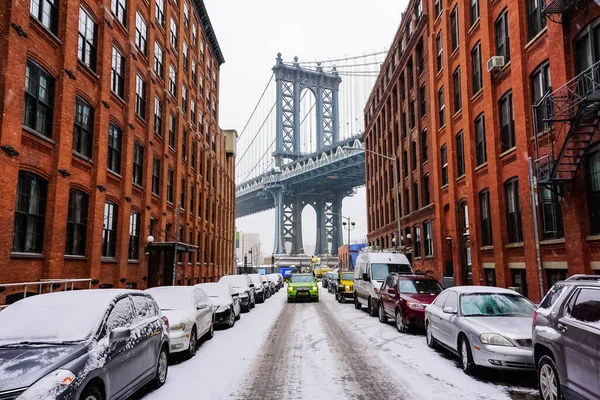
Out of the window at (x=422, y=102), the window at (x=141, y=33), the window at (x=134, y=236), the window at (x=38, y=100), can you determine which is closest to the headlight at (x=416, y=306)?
the window at (x=38, y=100)

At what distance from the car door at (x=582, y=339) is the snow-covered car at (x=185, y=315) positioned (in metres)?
7.00

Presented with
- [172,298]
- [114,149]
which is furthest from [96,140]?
[172,298]

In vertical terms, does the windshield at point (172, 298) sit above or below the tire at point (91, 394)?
above

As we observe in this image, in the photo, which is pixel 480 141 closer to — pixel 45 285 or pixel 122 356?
pixel 45 285

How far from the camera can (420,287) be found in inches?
571

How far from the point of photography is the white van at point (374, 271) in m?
18.7

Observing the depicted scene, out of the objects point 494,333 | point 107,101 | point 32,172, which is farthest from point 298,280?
point 494,333

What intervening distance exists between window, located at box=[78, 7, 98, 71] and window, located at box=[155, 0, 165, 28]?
9124 millimetres

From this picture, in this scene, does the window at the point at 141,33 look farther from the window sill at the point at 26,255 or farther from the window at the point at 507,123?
the window at the point at 507,123

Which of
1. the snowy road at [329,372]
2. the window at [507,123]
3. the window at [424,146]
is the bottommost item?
the snowy road at [329,372]

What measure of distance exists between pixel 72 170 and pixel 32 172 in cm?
214

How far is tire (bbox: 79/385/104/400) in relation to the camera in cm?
490

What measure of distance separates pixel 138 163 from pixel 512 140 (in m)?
17.0

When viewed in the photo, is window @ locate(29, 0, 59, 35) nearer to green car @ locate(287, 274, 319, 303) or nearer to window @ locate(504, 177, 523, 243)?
window @ locate(504, 177, 523, 243)
